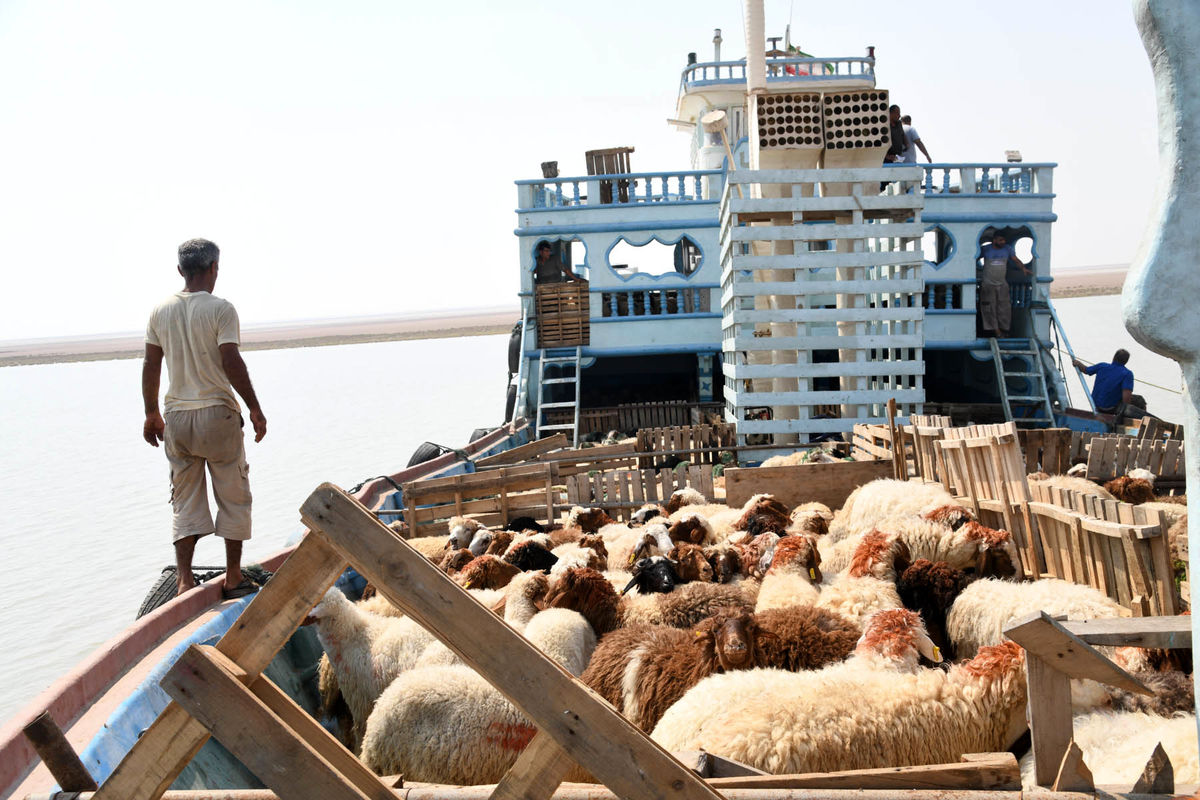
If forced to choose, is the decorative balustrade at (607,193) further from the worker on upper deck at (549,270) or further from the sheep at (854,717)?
the sheep at (854,717)

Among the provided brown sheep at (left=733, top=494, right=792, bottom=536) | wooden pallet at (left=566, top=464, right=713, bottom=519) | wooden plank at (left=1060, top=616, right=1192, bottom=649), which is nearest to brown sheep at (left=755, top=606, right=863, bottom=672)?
wooden plank at (left=1060, top=616, right=1192, bottom=649)

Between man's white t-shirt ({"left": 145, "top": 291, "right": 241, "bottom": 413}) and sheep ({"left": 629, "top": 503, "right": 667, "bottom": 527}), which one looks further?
sheep ({"left": 629, "top": 503, "right": 667, "bottom": 527})

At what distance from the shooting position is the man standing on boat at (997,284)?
52.8 feet

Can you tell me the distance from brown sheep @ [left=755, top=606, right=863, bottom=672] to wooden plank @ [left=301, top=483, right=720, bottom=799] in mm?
2498

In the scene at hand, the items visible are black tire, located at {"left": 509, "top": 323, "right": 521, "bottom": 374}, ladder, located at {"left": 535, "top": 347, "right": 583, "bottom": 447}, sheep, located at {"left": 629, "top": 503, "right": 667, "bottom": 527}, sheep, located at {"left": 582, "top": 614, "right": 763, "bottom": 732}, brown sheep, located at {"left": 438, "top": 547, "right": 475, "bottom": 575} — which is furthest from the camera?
black tire, located at {"left": 509, "top": 323, "right": 521, "bottom": 374}

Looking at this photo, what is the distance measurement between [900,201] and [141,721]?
31.6 ft

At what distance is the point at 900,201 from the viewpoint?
36.1ft

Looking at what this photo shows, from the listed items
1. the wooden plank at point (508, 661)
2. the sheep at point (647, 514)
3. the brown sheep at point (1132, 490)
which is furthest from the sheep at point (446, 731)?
the brown sheep at point (1132, 490)

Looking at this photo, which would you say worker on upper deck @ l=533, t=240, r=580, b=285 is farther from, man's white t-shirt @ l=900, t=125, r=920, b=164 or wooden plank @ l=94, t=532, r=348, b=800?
wooden plank @ l=94, t=532, r=348, b=800

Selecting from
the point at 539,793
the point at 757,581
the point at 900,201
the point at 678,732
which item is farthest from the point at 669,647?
the point at 900,201

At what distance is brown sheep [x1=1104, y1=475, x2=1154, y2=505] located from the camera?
726cm

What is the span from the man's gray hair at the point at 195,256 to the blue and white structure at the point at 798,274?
6.78m

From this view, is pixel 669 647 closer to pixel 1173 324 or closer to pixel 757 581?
pixel 757 581

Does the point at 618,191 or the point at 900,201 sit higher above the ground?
the point at 618,191
